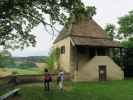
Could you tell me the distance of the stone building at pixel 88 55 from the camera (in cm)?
3262

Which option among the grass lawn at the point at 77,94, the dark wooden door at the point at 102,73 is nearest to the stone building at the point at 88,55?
the dark wooden door at the point at 102,73

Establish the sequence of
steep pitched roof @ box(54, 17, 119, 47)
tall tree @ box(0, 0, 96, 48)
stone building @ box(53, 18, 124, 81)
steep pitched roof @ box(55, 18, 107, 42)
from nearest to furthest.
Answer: tall tree @ box(0, 0, 96, 48) → stone building @ box(53, 18, 124, 81) → steep pitched roof @ box(54, 17, 119, 47) → steep pitched roof @ box(55, 18, 107, 42)

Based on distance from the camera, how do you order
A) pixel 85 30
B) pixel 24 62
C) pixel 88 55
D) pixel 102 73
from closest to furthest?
1. pixel 102 73
2. pixel 88 55
3. pixel 85 30
4. pixel 24 62

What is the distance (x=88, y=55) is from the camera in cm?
3478

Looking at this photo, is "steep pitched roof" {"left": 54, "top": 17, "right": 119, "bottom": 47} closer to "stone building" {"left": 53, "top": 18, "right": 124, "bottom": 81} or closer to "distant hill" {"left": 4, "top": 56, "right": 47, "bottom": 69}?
"stone building" {"left": 53, "top": 18, "right": 124, "bottom": 81}

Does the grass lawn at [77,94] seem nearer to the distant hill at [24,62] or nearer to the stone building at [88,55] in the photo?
the stone building at [88,55]

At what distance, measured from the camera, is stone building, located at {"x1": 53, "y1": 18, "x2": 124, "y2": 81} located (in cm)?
3262

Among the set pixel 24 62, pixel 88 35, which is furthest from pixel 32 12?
pixel 24 62

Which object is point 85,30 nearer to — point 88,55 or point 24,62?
point 88,55

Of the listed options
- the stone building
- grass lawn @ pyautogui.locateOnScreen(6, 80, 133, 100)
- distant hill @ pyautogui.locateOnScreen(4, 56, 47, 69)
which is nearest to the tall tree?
grass lawn @ pyautogui.locateOnScreen(6, 80, 133, 100)

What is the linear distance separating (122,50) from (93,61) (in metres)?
7.69

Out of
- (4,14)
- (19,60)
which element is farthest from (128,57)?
(4,14)

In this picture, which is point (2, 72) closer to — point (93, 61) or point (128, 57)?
point (93, 61)

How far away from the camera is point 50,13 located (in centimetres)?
1509
